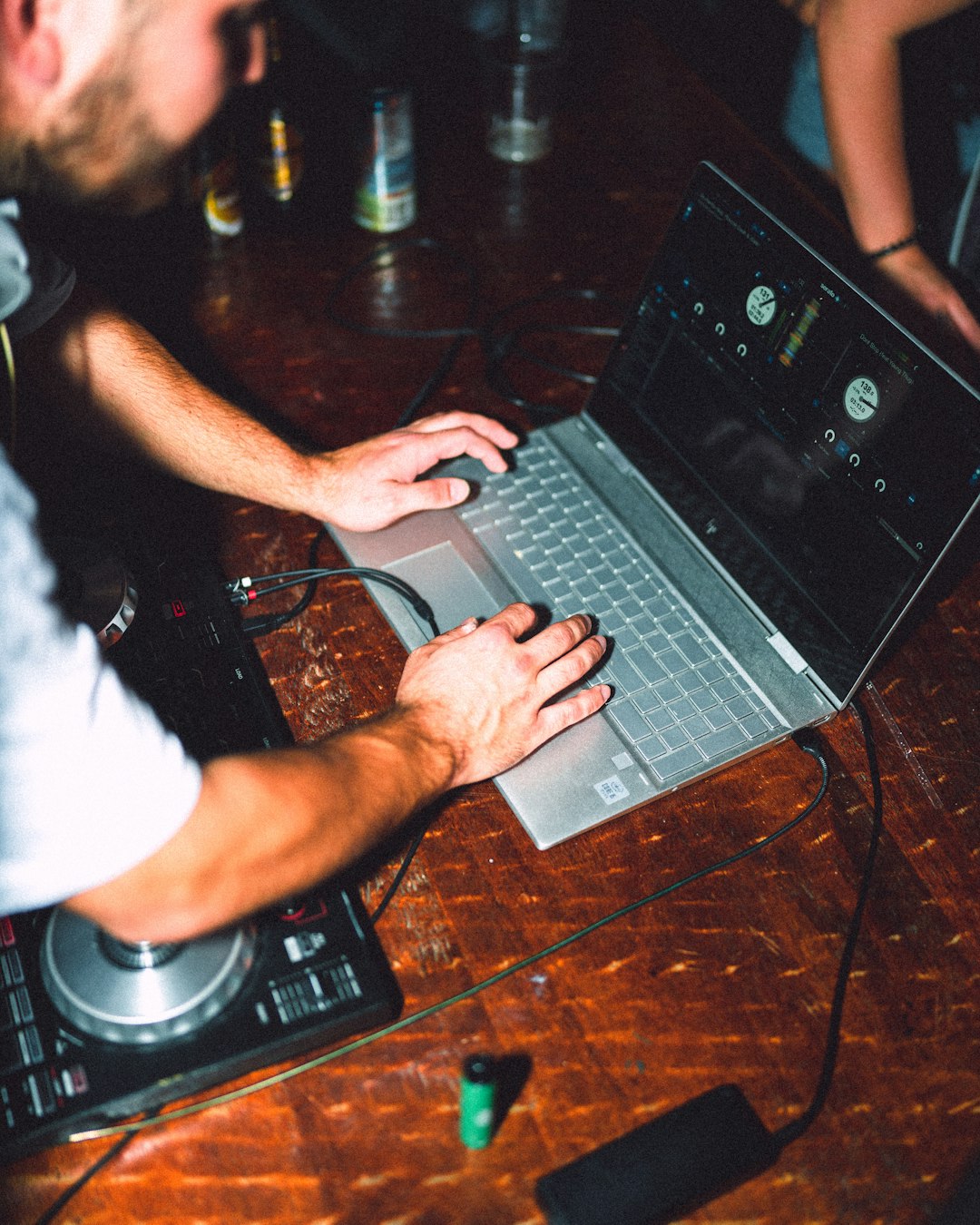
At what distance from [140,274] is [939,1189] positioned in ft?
4.06

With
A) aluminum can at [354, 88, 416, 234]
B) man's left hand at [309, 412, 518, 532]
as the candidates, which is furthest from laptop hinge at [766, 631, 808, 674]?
aluminum can at [354, 88, 416, 234]

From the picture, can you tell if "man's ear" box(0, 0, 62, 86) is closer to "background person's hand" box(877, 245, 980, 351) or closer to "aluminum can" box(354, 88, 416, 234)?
"aluminum can" box(354, 88, 416, 234)

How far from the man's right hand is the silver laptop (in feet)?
0.09

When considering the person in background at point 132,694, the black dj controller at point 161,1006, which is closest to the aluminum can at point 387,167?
the person in background at point 132,694

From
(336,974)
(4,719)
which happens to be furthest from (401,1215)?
(4,719)

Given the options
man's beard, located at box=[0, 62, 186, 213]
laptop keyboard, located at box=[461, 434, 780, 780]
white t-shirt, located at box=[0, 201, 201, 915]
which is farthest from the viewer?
laptop keyboard, located at box=[461, 434, 780, 780]

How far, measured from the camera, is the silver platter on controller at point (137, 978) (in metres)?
0.59

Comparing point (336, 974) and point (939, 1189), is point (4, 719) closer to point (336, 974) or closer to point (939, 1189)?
point (336, 974)

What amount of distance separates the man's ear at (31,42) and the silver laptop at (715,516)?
0.44 metres

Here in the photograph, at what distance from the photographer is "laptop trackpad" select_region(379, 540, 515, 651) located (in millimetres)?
855

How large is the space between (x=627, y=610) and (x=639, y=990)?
34 centimetres

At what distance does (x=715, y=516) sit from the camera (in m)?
0.89

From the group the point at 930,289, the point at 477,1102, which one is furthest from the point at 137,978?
the point at 930,289

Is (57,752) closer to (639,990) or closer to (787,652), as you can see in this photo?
(639,990)
